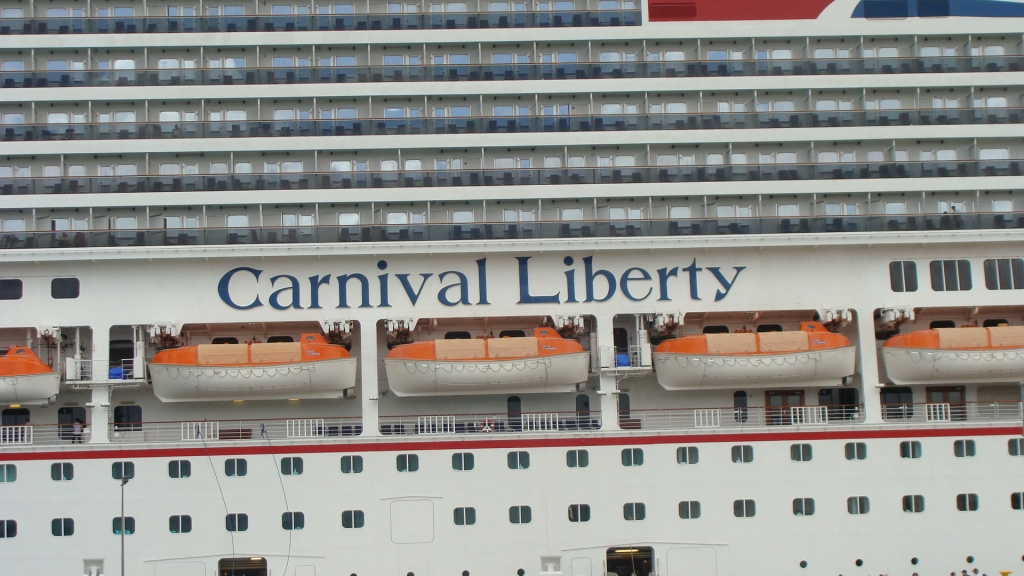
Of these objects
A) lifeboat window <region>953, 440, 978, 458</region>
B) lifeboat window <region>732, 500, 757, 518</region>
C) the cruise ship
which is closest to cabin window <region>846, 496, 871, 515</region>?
the cruise ship

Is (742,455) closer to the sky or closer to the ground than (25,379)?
closer to the ground

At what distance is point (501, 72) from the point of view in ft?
103

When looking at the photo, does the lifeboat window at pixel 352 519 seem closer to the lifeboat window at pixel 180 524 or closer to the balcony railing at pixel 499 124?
the lifeboat window at pixel 180 524

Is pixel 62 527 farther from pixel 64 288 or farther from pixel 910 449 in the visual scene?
pixel 910 449

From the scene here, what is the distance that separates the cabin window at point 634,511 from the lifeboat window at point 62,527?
1325cm

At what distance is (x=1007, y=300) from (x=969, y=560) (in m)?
6.86

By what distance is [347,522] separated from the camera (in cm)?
2823

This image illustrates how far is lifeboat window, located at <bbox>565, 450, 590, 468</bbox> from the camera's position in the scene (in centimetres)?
2875

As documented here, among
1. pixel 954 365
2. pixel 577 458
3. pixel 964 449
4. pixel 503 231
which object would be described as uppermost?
pixel 503 231

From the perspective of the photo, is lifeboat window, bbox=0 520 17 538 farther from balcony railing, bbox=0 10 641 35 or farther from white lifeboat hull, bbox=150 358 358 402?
balcony railing, bbox=0 10 641 35

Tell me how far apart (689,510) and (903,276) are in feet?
27.9

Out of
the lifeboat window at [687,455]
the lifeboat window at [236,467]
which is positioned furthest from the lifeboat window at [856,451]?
the lifeboat window at [236,467]

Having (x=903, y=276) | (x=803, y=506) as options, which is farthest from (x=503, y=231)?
(x=903, y=276)

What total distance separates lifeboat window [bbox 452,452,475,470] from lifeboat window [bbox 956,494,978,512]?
12.1 meters
